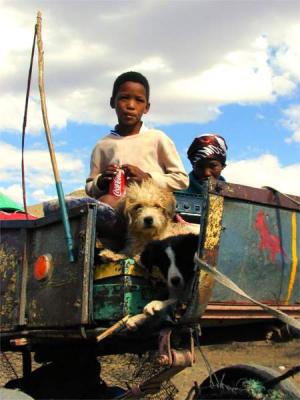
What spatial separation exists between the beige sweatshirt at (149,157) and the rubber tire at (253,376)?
1.50 meters

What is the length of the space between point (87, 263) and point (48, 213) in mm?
A: 832

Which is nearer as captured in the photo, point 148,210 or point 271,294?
point 271,294

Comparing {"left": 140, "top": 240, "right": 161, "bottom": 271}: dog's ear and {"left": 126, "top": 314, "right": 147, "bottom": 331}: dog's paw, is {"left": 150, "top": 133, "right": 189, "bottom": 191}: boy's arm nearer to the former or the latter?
{"left": 140, "top": 240, "right": 161, "bottom": 271}: dog's ear

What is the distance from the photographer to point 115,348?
4.39m

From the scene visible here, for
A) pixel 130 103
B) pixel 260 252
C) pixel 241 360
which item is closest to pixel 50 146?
pixel 130 103

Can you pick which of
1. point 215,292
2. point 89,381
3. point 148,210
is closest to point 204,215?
point 215,292

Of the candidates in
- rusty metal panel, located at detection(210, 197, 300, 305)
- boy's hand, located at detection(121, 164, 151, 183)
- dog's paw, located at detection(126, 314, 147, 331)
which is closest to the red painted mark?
rusty metal panel, located at detection(210, 197, 300, 305)

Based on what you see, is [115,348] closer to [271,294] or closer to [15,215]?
[271,294]

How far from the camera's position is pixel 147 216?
408 centimetres

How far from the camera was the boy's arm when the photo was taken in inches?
180

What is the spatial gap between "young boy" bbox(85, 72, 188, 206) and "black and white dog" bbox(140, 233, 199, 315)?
710 millimetres

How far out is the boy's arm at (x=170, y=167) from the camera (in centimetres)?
457

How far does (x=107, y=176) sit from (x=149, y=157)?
465 millimetres

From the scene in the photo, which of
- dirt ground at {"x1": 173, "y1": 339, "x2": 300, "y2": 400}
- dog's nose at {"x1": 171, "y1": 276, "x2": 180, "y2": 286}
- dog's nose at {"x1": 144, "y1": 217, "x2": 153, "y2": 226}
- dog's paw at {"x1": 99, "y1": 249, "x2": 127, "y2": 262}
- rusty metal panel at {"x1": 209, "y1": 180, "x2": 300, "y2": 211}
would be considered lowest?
dirt ground at {"x1": 173, "y1": 339, "x2": 300, "y2": 400}
